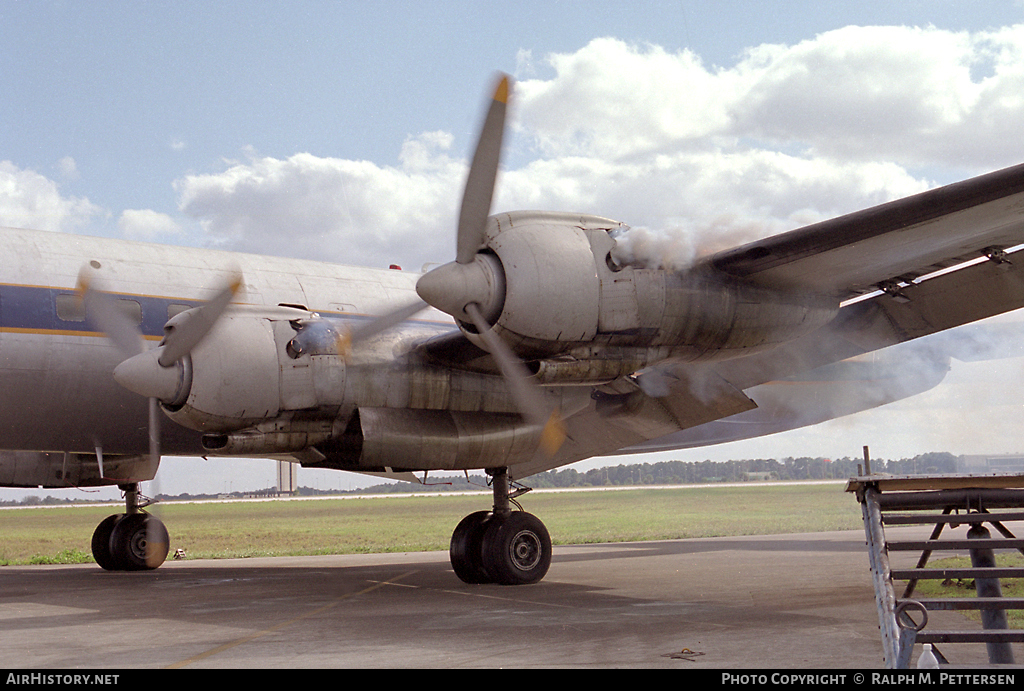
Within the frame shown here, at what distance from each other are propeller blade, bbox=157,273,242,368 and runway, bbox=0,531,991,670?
3022 mm

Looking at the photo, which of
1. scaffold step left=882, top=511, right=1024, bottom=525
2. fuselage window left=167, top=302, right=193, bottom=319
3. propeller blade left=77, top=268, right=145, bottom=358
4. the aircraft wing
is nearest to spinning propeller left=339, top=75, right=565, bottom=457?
the aircraft wing

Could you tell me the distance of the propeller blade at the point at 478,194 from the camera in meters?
10.0

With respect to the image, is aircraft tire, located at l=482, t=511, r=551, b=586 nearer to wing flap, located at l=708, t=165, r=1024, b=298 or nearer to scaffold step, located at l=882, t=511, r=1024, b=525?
wing flap, located at l=708, t=165, r=1024, b=298

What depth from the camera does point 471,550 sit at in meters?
13.5

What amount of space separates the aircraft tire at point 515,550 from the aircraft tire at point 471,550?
0.20 m

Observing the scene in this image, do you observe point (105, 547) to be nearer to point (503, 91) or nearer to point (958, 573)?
point (503, 91)

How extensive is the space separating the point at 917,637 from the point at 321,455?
27.1 ft

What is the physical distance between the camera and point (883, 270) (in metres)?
10.5

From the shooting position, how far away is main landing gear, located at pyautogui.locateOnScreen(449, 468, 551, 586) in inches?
512

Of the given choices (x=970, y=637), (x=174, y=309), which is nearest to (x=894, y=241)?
(x=970, y=637)

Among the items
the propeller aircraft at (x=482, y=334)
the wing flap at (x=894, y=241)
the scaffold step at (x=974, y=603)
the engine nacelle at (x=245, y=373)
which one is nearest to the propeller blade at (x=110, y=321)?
the propeller aircraft at (x=482, y=334)

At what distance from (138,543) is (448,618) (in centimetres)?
1019

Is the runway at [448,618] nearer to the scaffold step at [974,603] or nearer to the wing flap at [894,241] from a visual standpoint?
the scaffold step at [974,603]
